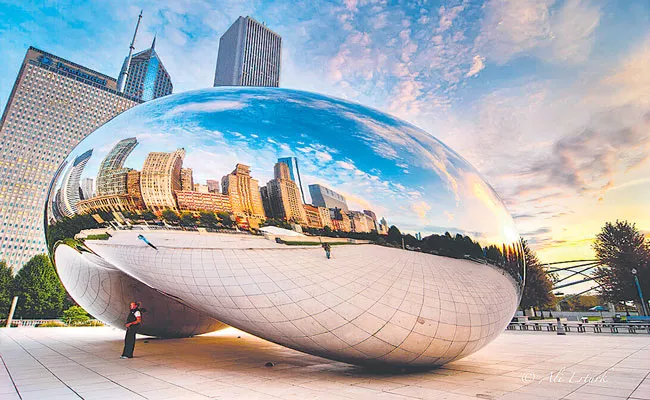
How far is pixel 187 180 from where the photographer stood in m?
4.45

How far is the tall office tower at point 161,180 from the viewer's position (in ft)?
14.8

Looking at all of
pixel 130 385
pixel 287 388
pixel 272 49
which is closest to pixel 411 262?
pixel 287 388

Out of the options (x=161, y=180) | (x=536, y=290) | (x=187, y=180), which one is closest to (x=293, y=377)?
(x=187, y=180)

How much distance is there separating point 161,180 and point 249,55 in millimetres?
186000

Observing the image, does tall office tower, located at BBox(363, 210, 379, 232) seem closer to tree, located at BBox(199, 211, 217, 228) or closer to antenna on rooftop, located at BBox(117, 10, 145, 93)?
tree, located at BBox(199, 211, 217, 228)

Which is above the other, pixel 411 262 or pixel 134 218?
pixel 134 218

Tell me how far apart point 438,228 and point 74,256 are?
7.05 meters

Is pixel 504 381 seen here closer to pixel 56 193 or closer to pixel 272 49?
pixel 56 193

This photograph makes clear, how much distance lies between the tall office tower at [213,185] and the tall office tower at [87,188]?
7.32 ft

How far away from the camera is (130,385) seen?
4762 mm

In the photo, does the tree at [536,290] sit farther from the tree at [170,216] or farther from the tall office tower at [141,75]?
the tall office tower at [141,75]

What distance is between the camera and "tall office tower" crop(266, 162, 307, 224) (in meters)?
4.21

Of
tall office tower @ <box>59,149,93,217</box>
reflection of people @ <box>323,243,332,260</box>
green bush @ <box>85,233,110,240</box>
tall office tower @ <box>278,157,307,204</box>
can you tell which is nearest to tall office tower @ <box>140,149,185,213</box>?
green bush @ <box>85,233,110,240</box>

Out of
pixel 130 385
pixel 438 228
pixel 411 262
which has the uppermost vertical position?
pixel 438 228
